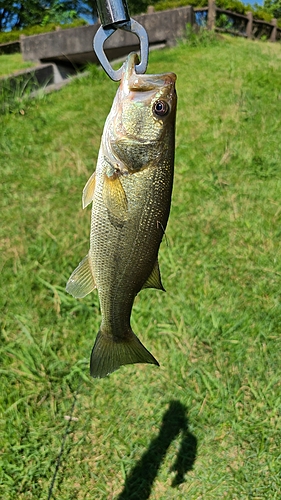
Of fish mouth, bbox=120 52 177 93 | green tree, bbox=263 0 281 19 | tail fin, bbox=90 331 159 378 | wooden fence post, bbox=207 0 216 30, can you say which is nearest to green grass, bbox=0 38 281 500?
tail fin, bbox=90 331 159 378

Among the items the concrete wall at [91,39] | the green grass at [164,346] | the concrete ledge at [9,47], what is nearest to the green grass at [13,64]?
the concrete wall at [91,39]

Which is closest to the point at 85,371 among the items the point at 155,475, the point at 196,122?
the point at 155,475

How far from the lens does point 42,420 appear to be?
2.85 m

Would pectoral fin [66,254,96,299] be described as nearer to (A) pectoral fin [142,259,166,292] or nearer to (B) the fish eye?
(A) pectoral fin [142,259,166,292]

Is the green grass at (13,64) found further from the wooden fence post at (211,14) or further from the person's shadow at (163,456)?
the person's shadow at (163,456)

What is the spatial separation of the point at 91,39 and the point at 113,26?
31.1 feet

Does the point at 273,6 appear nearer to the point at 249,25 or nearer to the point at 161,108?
the point at 249,25

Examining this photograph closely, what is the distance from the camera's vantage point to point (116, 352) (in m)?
1.51

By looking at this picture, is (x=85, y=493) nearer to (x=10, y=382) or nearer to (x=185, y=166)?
(x=10, y=382)

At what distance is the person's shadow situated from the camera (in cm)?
265

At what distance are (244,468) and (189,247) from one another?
72.8 inches

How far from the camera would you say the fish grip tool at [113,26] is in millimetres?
1134

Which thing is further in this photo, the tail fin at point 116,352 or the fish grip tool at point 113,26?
the tail fin at point 116,352

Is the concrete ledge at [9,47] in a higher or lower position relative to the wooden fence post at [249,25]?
lower
